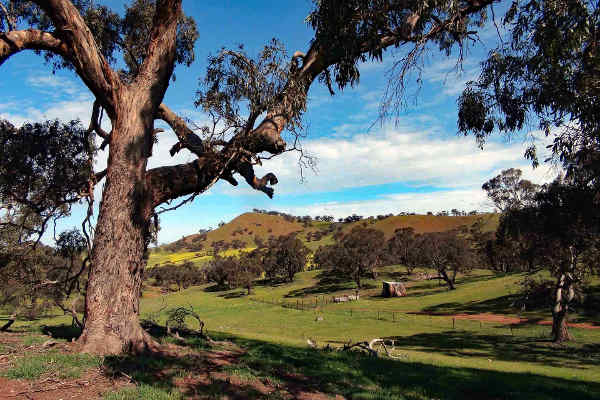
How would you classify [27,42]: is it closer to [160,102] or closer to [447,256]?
[160,102]

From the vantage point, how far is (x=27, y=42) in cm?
792

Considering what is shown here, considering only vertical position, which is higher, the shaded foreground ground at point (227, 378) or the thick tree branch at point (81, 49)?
the thick tree branch at point (81, 49)

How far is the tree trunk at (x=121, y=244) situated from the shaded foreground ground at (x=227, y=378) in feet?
2.17

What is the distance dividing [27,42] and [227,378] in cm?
809

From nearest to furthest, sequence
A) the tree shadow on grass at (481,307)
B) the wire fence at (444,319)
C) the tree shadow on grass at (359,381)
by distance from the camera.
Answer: the tree shadow on grass at (359,381), the wire fence at (444,319), the tree shadow on grass at (481,307)

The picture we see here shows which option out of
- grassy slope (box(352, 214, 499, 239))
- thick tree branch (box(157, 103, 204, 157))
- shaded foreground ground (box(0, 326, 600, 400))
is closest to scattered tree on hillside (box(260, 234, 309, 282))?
grassy slope (box(352, 214, 499, 239))

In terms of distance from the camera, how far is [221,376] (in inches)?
266

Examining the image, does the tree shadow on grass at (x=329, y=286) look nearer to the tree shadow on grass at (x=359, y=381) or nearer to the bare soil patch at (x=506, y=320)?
the bare soil patch at (x=506, y=320)

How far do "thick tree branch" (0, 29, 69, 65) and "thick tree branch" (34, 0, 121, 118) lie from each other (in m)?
0.15

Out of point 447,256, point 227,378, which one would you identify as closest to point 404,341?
point 227,378

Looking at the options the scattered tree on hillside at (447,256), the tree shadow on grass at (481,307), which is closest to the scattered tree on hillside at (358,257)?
the scattered tree on hillside at (447,256)

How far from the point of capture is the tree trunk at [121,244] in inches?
307

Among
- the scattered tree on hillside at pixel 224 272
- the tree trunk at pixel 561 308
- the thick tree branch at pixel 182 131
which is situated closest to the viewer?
the thick tree branch at pixel 182 131

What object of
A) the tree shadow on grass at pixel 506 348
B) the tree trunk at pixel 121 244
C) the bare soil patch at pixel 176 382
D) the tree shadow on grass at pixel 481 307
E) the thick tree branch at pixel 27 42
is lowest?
the tree shadow on grass at pixel 481 307
